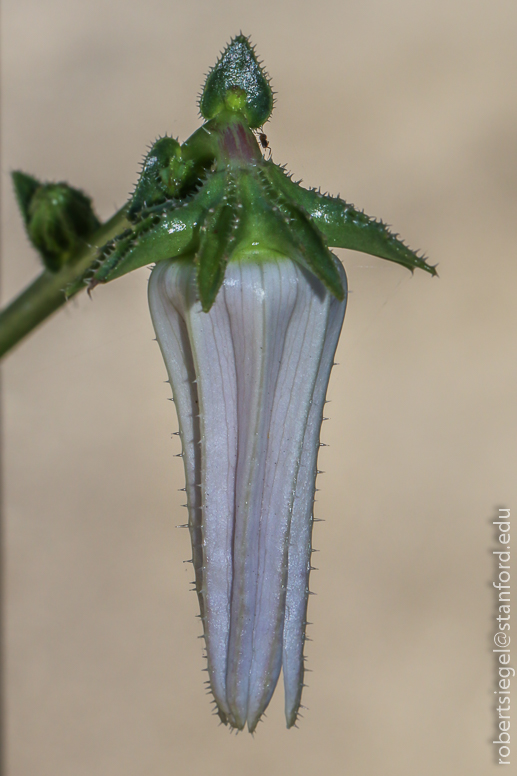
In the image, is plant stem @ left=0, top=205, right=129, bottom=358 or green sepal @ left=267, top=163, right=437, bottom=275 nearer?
green sepal @ left=267, top=163, right=437, bottom=275

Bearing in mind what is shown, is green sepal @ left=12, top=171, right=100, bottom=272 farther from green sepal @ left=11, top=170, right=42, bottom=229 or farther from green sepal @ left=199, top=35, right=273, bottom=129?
green sepal @ left=199, top=35, right=273, bottom=129

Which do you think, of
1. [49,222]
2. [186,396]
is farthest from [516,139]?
[186,396]

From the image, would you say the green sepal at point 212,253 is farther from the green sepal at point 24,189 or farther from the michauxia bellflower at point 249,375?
the green sepal at point 24,189

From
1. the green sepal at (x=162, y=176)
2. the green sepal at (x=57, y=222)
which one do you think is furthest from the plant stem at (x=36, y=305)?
the green sepal at (x=162, y=176)

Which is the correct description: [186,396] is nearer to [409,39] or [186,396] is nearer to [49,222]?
[49,222]

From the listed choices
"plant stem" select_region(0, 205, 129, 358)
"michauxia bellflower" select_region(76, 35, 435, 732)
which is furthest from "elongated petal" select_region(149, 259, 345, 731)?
"plant stem" select_region(0, 205, 129, 358)

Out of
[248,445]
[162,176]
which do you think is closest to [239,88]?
[162,176]
